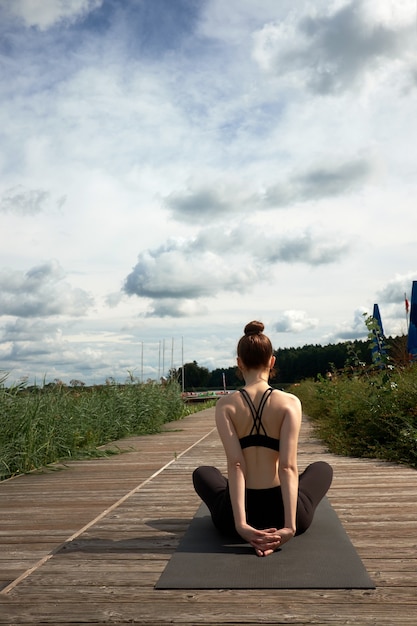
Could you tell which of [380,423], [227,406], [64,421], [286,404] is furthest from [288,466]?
[64,421]

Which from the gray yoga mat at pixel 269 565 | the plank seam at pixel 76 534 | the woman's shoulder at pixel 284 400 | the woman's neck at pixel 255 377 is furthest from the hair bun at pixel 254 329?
the plank seam at pixel 76 534

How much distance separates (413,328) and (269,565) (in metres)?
8.11

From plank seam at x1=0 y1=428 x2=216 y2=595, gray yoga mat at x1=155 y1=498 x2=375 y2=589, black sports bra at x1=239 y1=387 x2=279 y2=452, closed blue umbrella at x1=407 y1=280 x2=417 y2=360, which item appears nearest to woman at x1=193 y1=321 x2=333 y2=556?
black sports bra at x1=239 y1=387 x2=279 y2=452

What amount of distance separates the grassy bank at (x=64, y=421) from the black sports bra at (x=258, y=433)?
343 centimetres

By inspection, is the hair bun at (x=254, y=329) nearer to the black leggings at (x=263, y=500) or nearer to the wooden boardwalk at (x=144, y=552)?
the black leggings at (x=263, y=500)

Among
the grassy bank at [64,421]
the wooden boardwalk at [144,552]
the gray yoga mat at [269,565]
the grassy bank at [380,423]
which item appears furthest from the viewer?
the grassy bank at [380,423]

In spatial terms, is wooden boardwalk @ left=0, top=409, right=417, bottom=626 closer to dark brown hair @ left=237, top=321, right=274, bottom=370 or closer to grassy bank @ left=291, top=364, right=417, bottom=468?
grassy bank @ left=291, top=364, right=417, bottom=468

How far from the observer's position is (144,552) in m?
2.98

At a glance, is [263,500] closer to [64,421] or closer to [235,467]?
[235,467]

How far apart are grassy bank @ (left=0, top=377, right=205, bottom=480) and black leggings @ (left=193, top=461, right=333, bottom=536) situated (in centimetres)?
288

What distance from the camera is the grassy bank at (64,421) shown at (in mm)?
5809

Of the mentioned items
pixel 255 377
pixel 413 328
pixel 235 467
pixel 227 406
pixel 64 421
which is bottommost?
pixel 64 421

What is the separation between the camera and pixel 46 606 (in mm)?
2285

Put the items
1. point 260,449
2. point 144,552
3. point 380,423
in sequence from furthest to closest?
point 380,423, point 144,552, point 260,449
